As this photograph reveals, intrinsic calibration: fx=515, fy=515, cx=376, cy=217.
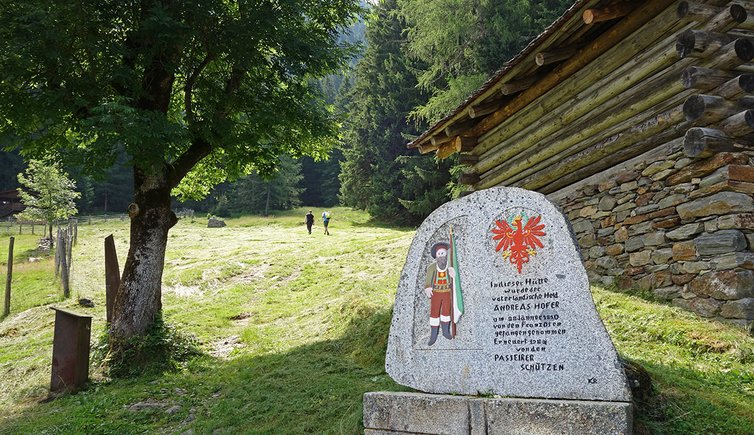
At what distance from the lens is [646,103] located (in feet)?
24.6

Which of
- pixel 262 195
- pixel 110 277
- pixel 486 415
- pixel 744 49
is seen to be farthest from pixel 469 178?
pixel 262 195

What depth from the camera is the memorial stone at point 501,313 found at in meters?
3.62

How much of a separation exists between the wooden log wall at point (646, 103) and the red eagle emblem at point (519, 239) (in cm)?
371

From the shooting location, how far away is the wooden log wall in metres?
6.38

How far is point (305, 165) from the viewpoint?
67375mm

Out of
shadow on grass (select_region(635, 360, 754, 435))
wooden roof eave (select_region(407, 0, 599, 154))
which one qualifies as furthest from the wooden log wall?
shadow on grass (select_region(635, 360, 754, 435))

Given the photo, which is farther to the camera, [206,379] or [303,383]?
[206,379]

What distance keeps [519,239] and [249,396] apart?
4.28 m

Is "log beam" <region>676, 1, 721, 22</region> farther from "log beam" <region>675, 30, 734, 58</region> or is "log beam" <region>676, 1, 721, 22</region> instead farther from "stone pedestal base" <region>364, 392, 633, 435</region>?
"stone pedestal base" <region>364, 392, 633, 435</region>

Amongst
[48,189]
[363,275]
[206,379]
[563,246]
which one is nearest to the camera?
[563,246]

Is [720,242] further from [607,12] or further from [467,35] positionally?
[467,35]

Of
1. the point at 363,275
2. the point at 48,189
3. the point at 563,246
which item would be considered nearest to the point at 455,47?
the point at 363,275

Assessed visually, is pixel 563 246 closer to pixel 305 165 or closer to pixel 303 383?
pixel 303 383

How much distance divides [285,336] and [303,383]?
3361mm
